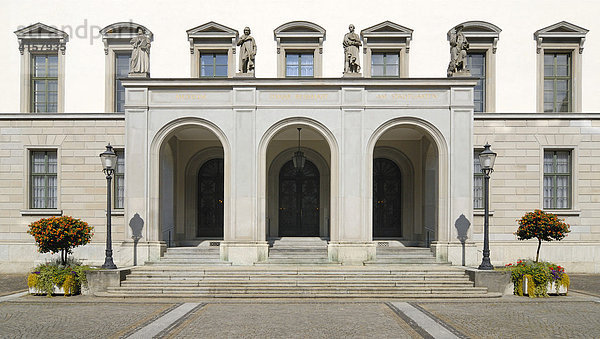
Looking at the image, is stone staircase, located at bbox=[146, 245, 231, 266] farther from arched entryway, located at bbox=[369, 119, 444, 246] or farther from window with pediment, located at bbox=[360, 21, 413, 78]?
window with pediment, located at bbox=[360, 21, 413, 78]

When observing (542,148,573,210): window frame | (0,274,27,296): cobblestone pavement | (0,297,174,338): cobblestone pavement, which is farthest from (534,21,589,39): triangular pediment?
(0,274,27,296): cobblestone pavement

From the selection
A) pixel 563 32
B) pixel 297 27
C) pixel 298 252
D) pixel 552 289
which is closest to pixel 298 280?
pixel 298 252

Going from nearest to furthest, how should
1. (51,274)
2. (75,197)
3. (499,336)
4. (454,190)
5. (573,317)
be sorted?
(499,336) < (573,317) < (51,274) < (454,190) < (75,197)

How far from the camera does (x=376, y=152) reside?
2203cm

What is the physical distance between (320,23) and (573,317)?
1464cm

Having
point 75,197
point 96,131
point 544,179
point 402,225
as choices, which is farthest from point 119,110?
point 544,179

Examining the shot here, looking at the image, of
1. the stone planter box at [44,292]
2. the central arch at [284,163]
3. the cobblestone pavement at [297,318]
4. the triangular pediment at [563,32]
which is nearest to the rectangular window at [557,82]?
the triangular pediment at [563,32]

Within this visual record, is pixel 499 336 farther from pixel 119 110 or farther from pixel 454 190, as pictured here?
pixel 119 110

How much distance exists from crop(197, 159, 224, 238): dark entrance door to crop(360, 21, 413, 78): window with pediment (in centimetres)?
774

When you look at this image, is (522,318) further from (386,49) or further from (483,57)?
(483,57)

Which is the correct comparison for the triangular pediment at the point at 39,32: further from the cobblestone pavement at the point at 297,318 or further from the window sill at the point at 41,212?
the cobblestone pavement at the point at 297,318

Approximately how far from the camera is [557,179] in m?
21.2

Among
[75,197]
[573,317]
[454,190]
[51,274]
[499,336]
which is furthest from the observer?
[75,197]

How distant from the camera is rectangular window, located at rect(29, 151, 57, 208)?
21.2 metres
